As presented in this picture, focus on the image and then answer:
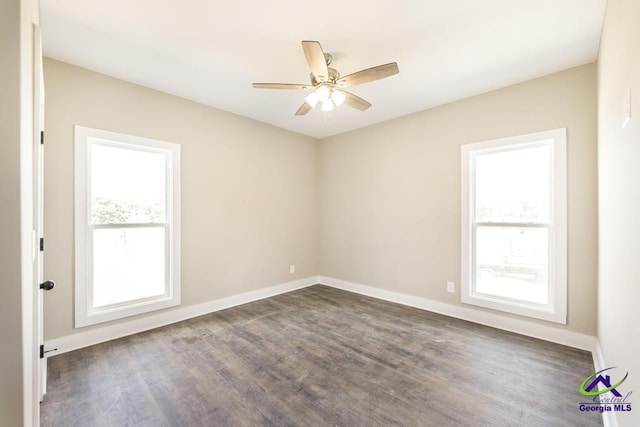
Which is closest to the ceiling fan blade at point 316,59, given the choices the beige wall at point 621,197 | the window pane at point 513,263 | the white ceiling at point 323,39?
the white ceiling at point 323,39

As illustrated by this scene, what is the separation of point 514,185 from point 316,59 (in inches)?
102

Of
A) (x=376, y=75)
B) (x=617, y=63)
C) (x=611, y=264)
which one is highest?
(x=376, y=75)

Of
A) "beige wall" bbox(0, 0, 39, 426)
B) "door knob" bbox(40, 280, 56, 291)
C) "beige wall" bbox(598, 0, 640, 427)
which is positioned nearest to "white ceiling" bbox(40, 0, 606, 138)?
"beige wall" bbox(598, 0, 640, 427)

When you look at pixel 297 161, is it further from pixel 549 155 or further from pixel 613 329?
pixel 613 329

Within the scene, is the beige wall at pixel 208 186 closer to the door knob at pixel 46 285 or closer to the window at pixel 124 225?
the window at pixel 124 225

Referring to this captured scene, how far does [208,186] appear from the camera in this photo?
3574 millimetres

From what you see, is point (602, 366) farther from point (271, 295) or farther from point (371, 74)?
point (271, 295)

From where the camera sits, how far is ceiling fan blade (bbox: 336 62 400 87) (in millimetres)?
1997

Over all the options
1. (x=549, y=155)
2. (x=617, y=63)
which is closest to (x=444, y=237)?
(x=549, y=155)

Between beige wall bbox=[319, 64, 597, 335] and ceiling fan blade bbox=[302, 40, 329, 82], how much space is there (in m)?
2.06

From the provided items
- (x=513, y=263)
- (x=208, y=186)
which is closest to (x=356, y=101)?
(x=208, y=186)

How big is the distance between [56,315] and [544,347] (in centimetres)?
466

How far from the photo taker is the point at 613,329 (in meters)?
1.70

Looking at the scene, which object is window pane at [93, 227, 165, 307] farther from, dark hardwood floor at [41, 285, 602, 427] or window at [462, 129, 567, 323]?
window at [462, 129, 567, 323]
